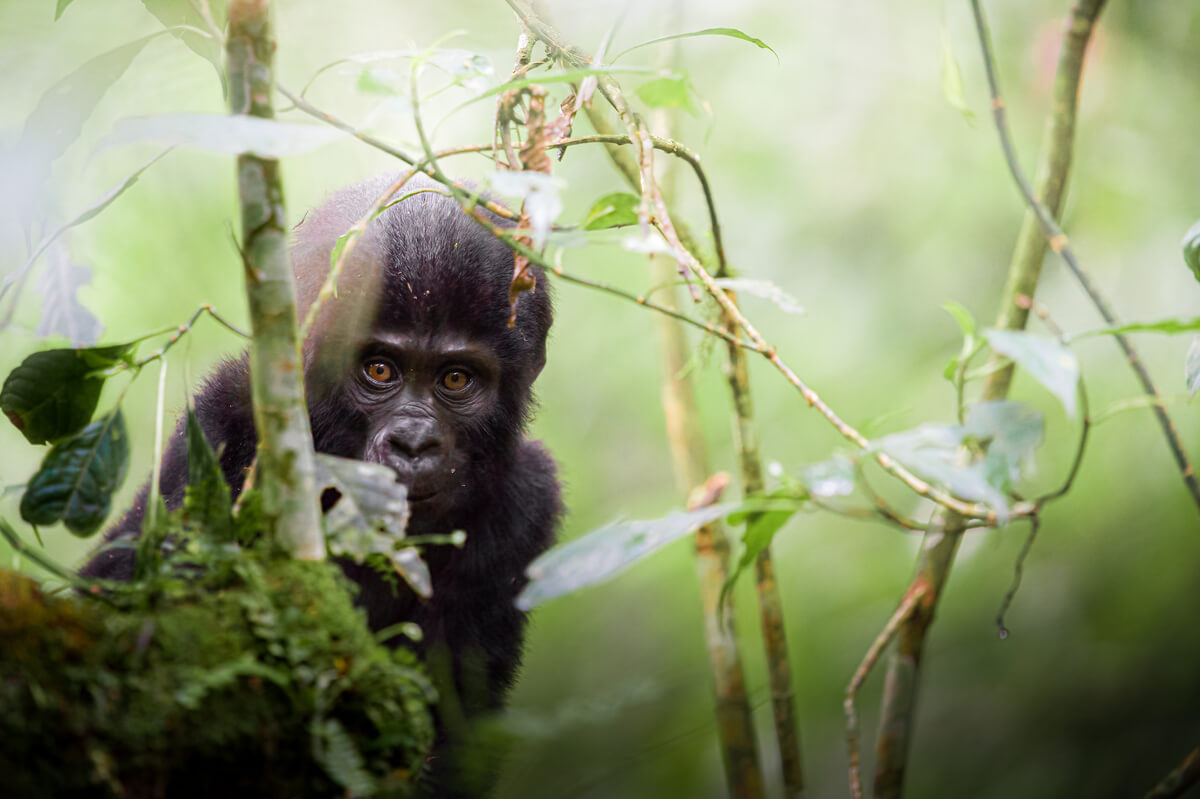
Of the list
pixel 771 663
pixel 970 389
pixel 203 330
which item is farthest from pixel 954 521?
pixel 203 330

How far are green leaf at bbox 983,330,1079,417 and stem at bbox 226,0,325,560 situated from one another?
3.34 feet

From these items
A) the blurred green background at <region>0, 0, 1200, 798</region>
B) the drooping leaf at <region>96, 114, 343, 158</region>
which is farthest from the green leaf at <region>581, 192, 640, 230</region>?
the blurred green background at <region>0, 0, 1200, 798</region>

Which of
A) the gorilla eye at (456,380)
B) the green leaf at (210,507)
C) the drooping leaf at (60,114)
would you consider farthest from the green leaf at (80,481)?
the gorilla eye at (456,380)

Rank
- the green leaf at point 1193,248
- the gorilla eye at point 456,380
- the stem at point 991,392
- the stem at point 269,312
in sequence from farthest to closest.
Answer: the gorilla eye at point 456,380
the stem at point 991,392
the green leaf at point 1193,248
the stem at point 269,312

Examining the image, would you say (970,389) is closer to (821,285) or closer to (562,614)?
(821,285)

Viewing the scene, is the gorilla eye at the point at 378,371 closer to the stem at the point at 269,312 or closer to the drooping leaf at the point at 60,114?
the drooping leaf at the point at 60,114

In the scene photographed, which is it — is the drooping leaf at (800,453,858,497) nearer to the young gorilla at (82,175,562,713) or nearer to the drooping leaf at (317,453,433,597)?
the drooping leaf at (317,453,433,597)

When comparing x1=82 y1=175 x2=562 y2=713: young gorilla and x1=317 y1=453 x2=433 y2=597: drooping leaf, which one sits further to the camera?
x1=82 y1=175 x2=562 y2=713: young gorilla

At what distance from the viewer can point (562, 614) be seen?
5.89 m

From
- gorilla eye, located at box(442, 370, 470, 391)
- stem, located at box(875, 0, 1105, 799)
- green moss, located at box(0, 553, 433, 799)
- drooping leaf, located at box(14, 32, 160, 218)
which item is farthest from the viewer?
gorilla eye, located at box(442, 370, 470, 391)

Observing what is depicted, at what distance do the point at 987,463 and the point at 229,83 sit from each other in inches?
50.2

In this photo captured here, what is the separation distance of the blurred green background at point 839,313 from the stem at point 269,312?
209 cm

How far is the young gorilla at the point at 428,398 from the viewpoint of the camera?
8.92ft

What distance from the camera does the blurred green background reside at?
4.05 metres
